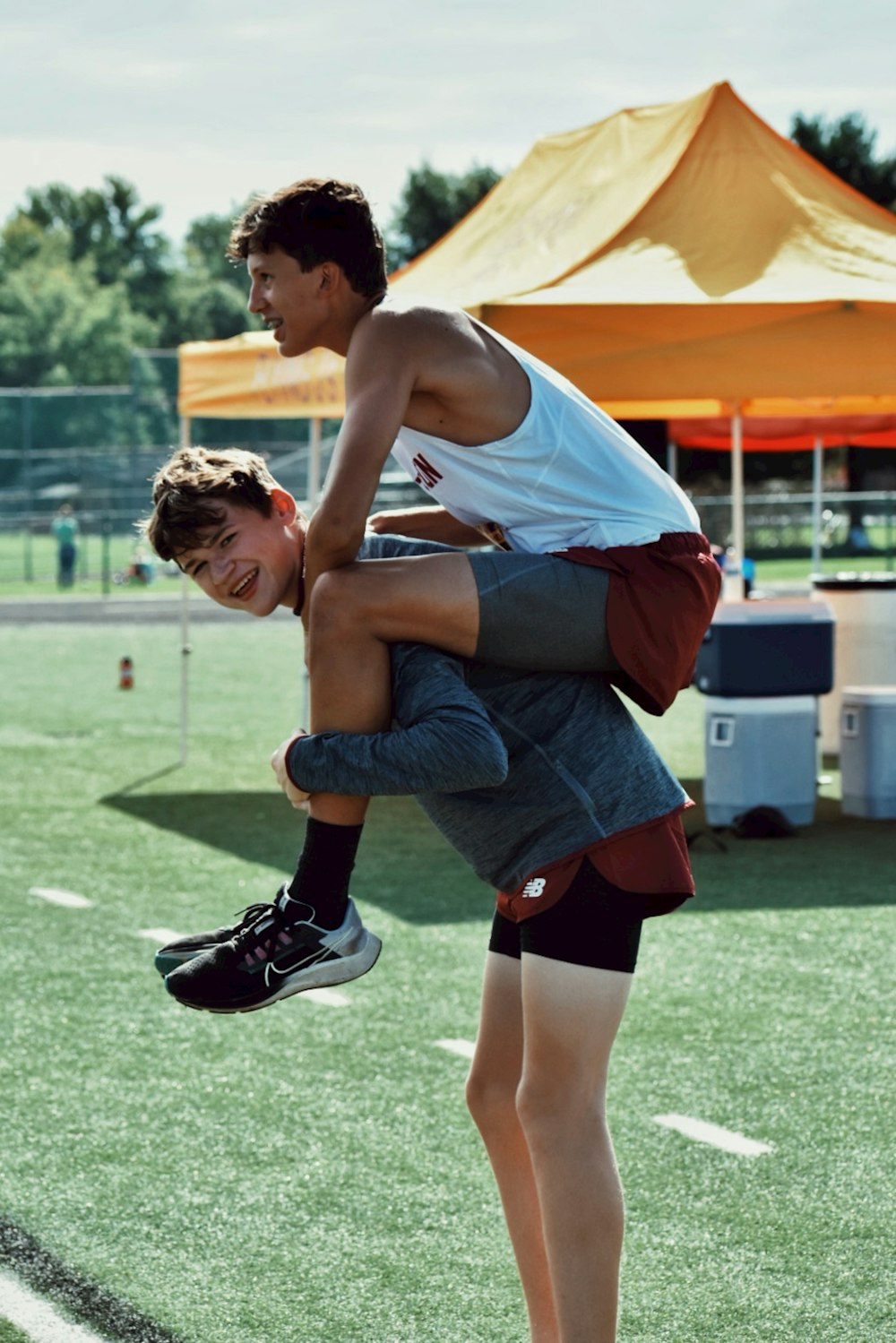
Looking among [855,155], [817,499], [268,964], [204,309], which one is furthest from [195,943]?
[204,309]

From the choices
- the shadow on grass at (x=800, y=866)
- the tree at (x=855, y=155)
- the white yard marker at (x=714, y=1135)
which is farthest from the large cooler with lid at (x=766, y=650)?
the tree at (x=855, y=155)

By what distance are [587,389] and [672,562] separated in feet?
18.6

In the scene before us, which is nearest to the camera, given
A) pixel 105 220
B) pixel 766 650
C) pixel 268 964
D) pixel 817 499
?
pixel 268 964

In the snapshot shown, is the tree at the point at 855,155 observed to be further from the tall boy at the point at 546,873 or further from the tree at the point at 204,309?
the tall boy at the point at 546,873

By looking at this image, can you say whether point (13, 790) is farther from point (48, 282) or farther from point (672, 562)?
point (48, 282)

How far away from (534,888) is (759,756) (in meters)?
6.29

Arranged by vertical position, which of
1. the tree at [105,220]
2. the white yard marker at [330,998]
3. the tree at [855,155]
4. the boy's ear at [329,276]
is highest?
the tree at [105,220]

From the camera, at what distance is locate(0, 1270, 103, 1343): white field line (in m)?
3.32

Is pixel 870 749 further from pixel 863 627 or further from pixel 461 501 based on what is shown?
pixel 461 501

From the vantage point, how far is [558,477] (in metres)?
2.75

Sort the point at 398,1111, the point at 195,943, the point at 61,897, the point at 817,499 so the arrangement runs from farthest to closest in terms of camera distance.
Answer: the point at 817,499 → the point at 61,897 → the point at 398,1111 → the point at 195,943

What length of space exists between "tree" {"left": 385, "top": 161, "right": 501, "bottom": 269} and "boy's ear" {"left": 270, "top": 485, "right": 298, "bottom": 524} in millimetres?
53465

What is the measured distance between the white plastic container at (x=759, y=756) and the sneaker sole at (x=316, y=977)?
622cm

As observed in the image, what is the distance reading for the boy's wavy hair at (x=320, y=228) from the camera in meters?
2.76
